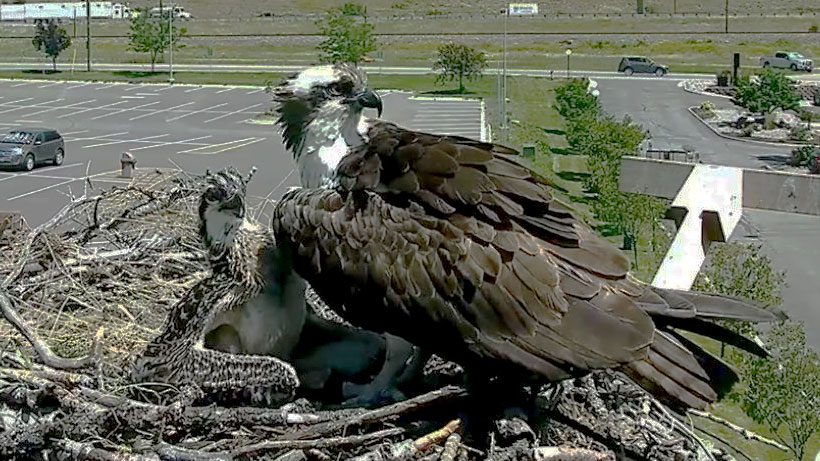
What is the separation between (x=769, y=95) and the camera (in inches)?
1766

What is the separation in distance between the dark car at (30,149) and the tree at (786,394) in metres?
21.4

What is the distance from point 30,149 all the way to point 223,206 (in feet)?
82.0

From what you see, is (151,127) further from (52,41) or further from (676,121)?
(52,41)

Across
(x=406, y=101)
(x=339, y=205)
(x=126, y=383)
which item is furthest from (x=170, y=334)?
(x=406, y=101)

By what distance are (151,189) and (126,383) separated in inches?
105

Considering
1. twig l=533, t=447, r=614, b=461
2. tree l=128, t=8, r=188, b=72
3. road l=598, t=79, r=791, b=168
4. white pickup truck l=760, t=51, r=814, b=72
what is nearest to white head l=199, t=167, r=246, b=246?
twig l=533, t=447, r=614, b=461

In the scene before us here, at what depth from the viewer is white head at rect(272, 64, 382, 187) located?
5.87 m

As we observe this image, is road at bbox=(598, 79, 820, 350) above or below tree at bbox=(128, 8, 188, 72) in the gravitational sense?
below

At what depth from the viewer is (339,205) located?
16.5 ft

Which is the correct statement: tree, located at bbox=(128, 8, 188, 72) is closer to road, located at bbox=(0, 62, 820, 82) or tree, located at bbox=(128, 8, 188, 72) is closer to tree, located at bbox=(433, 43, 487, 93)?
road, located at bbox=(0, 62, 820, 82)

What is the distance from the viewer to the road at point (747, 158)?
2028 centimetres

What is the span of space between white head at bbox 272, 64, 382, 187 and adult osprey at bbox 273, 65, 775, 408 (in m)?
0.75

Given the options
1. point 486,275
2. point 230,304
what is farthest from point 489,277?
point 230,304

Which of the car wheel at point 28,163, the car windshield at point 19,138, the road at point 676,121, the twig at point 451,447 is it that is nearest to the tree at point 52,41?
the road at point 676,121
